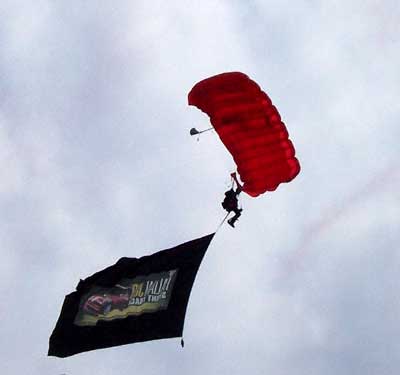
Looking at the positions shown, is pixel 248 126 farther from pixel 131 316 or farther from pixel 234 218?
pixel 131 316

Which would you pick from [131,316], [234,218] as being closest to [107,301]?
[131,316]

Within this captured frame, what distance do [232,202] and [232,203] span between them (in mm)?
33

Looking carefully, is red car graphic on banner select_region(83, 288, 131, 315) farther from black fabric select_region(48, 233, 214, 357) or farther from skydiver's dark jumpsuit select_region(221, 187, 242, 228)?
skydiver's dark jumpsuit select_region(221, 187, 242, 228)

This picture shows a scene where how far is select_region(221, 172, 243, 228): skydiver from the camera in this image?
34.8 metres

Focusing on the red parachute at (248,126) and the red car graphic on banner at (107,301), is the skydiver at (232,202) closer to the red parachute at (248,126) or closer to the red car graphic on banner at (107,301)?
the red parachute at (248,126)

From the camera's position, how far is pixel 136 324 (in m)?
34.3

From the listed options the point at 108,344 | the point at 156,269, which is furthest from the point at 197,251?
the point at 108,344

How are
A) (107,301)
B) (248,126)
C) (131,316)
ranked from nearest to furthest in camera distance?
(248,126) → (131,316) → (107,301)

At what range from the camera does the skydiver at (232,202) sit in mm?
34750

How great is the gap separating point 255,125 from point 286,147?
1.28 metres

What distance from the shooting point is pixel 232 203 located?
114ft

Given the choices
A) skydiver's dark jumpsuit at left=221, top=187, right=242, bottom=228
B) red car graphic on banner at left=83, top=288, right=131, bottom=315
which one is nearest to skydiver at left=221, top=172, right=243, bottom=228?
skydiver's dark jumpsuit at left=221, top=187, right=242, bottom=228

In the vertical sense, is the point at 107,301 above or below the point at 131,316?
above

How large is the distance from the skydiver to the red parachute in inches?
23.7
